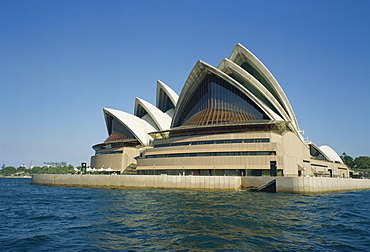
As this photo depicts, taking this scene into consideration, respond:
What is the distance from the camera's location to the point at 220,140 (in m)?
48.0

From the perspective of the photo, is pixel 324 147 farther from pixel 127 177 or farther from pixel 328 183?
pixel 127 177

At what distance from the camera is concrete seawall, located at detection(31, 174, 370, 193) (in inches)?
1502

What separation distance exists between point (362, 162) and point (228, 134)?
12537 cm

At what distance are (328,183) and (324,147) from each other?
5344 cm

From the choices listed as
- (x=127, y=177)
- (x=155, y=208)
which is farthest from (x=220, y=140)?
(x=155, y=208)

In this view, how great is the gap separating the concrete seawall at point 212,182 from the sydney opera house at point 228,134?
13.0 ft

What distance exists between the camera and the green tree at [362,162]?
14150cm

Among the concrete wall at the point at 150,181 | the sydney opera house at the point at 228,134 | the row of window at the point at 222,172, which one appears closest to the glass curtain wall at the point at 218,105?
the sydney opera house at the point at 228,134

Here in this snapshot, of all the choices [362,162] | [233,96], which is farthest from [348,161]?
[233,96]

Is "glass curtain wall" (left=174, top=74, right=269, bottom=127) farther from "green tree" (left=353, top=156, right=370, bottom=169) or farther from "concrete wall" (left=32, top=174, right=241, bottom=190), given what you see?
"green tree" (left=353, top=156, right=370, bottom=169)

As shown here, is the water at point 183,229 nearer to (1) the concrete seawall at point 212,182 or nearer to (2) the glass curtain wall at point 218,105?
(1) the concrete seawall at point 212,182

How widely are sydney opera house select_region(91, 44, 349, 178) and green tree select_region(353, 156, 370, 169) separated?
3514 inches

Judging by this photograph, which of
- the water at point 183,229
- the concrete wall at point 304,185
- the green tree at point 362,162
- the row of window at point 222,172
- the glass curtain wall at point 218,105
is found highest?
the glass curtain wall at point 218,105

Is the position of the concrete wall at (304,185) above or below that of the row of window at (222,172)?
below
